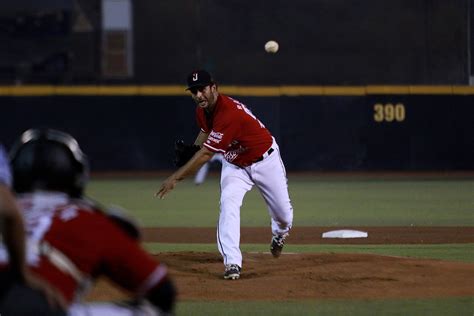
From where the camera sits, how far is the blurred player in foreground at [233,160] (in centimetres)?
823

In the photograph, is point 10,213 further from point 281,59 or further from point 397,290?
point 281,59

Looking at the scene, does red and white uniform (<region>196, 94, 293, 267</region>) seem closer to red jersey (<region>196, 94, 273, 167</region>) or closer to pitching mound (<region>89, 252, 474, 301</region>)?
red jersey (<region>196, 94, 273, 167</region>)

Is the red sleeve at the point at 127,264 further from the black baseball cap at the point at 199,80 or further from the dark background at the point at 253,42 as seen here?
the dark background at the point at 253,42

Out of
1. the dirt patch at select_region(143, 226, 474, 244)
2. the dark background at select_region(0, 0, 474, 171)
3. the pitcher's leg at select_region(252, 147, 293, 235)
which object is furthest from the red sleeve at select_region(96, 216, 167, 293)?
the dark background at select_region(0, 0, 474, 171)

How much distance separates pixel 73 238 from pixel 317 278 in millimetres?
4860

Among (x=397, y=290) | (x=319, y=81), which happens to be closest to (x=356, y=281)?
(x=397, y=290)

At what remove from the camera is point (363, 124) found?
2231cm

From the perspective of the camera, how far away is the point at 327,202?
16.7m

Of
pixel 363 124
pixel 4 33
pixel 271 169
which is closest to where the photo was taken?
pixel 271 169

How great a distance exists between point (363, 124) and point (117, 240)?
19252 millimetres

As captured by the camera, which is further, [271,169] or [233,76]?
[233,76]

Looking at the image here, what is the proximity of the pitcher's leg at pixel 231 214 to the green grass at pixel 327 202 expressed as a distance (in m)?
4.92

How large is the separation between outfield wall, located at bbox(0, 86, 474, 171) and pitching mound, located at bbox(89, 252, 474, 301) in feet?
42.1

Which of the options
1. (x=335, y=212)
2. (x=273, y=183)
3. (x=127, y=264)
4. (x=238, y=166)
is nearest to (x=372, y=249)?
(x=273, y=183)
